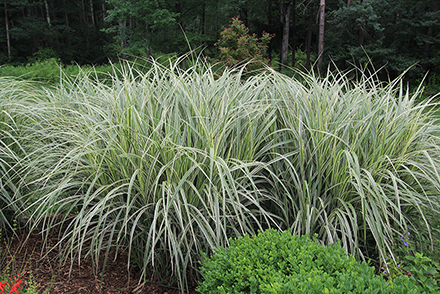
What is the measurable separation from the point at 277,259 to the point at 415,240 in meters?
1.22

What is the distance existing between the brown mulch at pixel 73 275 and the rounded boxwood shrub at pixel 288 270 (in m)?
0.62

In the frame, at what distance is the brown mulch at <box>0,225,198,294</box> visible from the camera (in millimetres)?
1918

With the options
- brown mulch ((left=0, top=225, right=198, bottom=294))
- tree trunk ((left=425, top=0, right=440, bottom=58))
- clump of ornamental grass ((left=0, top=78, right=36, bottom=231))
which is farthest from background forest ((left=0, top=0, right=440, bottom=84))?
brown mulch ((left=0, top=225, right=198, bottom=294))

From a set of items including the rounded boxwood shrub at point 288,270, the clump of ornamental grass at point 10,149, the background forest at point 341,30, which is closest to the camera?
the rounded boxwood shrub at point 288,270

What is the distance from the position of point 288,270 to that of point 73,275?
56.3 inches

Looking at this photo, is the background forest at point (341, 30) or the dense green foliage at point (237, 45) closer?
the dense green foliage at point (237, 45)

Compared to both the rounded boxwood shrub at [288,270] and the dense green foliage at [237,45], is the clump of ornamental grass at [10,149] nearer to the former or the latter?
the rounded boxwood shrub at [288,270]

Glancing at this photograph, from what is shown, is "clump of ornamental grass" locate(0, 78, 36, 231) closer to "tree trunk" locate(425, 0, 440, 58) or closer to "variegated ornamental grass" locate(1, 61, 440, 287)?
"variegated ornamental grass" locate(1, 61, 440, 287)

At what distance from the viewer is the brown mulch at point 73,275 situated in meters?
1.92

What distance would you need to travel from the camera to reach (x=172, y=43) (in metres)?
13.4

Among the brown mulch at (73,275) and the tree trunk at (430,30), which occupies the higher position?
the tree trunk at (430,30)

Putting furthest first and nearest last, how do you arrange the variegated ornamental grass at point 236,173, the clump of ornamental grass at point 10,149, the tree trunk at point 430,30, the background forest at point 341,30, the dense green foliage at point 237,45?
the tree trunk at point 430,30 < the background forest at point 341,30 < the dense green foliage at point 237,45 < the clump of ornamental grass at point 10,149 < the variegated ornamental grass at point 236,173

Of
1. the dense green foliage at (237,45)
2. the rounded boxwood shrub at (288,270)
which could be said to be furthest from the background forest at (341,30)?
the rounded boxwood shrub at (288,270)

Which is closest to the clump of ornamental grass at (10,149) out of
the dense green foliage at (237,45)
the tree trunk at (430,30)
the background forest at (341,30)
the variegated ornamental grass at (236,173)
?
the variegated ornamental grass at (236,173)
